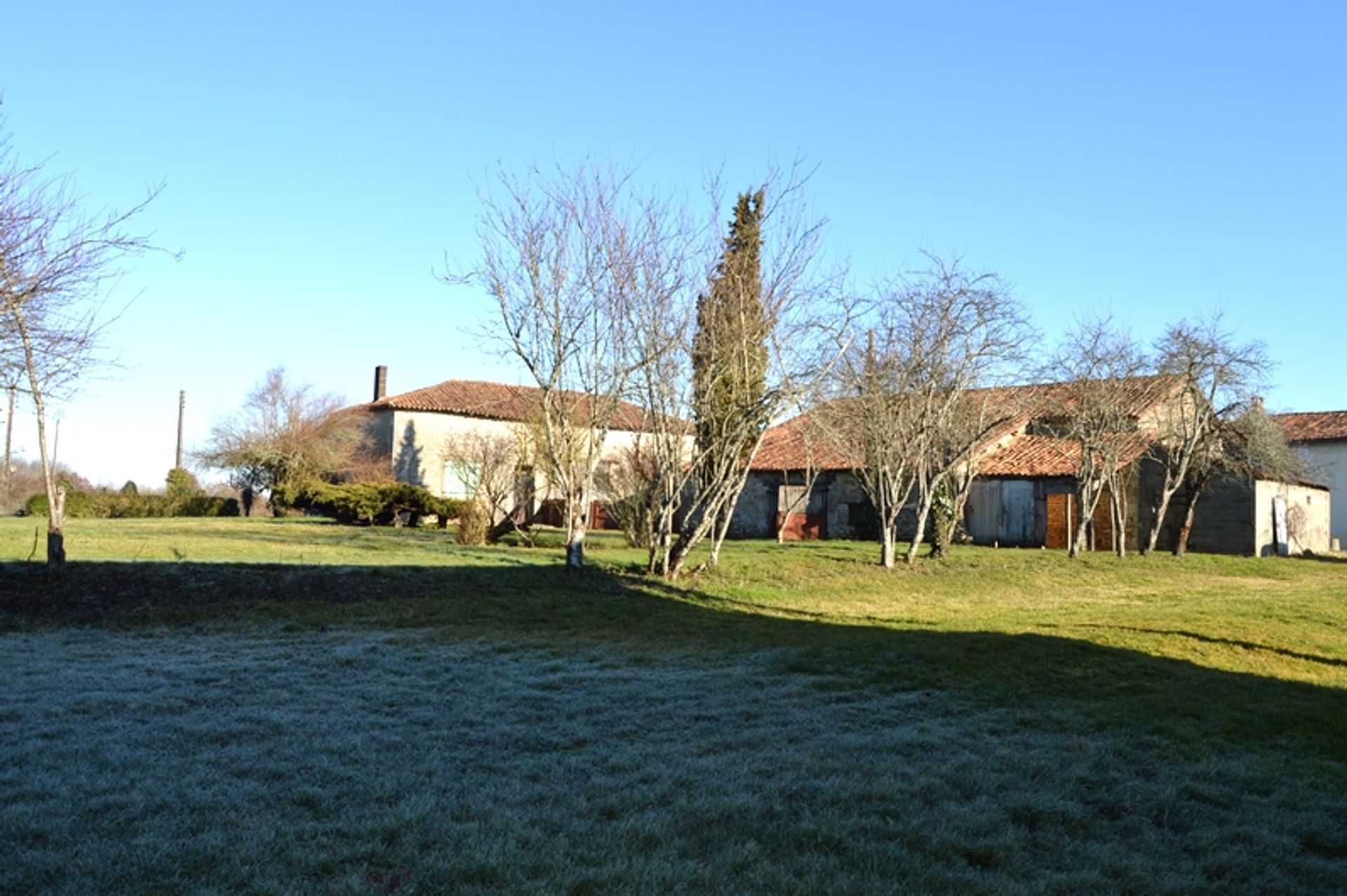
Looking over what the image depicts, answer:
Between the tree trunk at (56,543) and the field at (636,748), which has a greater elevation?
the tree trunk at (56,543)

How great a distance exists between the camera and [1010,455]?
112ft

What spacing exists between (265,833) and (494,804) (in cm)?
92

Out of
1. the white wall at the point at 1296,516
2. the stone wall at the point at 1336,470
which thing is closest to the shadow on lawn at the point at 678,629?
the white wall at the point at 1296,516

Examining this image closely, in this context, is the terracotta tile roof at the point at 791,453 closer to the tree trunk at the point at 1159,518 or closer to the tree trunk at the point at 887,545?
the tree trunk at the point at 1159,518

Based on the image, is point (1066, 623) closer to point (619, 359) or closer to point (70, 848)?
point (619, 359)

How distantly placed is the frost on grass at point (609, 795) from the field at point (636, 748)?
20mm

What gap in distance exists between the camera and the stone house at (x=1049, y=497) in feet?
99.9

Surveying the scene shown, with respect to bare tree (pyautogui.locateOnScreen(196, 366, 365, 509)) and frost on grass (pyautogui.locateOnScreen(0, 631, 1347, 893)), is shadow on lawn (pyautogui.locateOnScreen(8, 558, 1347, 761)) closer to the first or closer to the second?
frost on grass (pyautogui.locateOnScreen(0, 631, 1347, 893))

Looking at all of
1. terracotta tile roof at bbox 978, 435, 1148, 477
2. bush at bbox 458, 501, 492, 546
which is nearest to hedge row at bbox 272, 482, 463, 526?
bush at bbox 458, 501, 492, 546

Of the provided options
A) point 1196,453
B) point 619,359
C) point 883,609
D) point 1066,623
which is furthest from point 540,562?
point 1196,453

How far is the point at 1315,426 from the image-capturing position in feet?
158

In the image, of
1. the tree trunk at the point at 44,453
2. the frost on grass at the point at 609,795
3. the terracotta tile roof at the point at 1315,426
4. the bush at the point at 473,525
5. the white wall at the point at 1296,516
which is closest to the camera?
the frost on grass at the point at 609,795

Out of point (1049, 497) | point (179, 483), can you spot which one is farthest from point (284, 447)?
point (1049, 497)

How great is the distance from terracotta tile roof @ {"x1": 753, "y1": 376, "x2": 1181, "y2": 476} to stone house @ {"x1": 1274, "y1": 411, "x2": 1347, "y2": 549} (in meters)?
16.1
